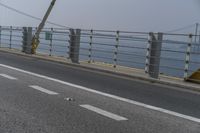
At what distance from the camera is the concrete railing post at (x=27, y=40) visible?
25791 millimetres

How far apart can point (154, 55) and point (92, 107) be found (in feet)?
24.6

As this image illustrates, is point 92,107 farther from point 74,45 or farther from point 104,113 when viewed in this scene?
point 74,45

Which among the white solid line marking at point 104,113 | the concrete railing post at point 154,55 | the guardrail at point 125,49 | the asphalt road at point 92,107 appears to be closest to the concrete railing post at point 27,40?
the guardrail at point 125,49

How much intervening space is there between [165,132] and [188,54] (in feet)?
26.4

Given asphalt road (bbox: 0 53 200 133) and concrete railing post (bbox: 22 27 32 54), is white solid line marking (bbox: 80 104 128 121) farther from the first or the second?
concrete railing post (bbox: 22 27 32 54)

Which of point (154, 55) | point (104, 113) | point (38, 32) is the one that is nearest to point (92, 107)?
point (104, 113)

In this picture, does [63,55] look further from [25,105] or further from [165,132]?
[165,132]

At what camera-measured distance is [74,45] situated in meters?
20.8

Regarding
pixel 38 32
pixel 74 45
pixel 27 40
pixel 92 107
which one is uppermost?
pixel 38 32

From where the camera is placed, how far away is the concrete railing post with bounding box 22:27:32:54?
2579 cm

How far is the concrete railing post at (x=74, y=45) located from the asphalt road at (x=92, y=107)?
275 inches

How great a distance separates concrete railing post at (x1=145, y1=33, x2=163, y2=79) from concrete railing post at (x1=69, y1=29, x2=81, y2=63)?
5.23 m

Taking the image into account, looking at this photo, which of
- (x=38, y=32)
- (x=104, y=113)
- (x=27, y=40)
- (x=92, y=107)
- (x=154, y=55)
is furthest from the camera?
(x=38, y=32)

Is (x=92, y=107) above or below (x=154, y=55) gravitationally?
below
